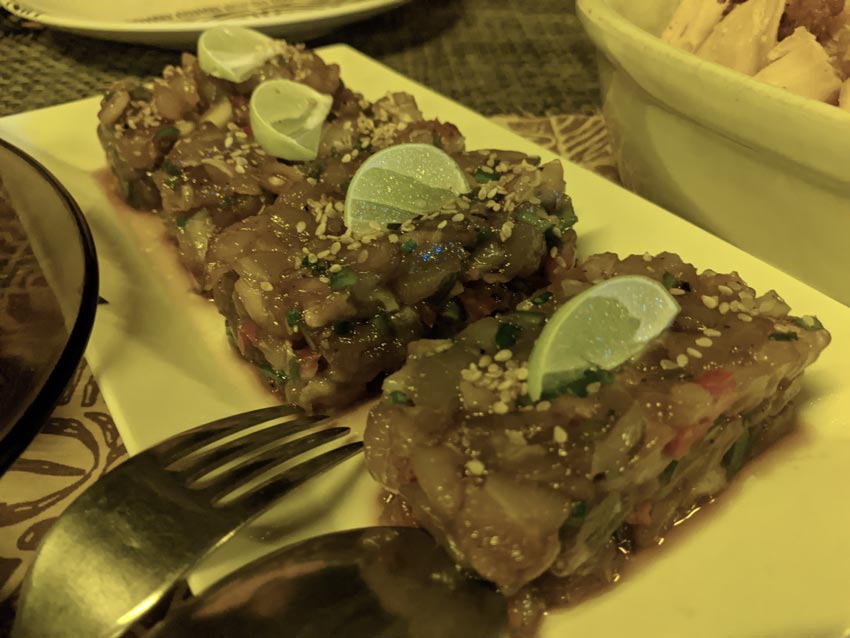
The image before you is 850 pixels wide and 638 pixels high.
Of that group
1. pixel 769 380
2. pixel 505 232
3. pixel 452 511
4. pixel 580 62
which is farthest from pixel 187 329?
pixel 580 62

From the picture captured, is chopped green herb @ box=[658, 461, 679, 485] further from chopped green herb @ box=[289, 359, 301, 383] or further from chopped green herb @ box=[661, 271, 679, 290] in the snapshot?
chopped green herb @ box=[289, 359, 301, 383]

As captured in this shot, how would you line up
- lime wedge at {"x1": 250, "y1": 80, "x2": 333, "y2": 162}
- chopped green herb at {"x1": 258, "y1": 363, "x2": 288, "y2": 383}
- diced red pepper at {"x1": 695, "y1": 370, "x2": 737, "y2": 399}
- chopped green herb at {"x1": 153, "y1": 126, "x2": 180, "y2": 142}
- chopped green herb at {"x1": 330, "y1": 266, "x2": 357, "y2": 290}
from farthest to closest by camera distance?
chopped green herb at {"x1": 153, "y1": 126, "x2": 180, "y2": 142} → lime wedge at {"x1": 250, "y1": 80, "x2": 333, "y2": 162} → chopped green herb at {"x1": 258, "y1": 363, "x2": 288, "y2": 383} → chopped green herb at {"x1": 330, "y1": 266, "x2": 357, "y2": 290} → diced red pepper at {"x1": 695, "y1": 370, "x2": 737, "y2": 399}

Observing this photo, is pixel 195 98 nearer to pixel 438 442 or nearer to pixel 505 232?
pixel 505 232

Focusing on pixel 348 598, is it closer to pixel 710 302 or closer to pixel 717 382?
pixel 717 382

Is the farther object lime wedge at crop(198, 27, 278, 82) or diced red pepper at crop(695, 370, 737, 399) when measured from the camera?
lime wedge at crop(198, 27, 278, 82)

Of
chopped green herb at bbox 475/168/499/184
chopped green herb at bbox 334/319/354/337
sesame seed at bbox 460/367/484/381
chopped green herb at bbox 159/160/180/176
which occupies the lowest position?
chopped green herb at bbox 159/160/180/176

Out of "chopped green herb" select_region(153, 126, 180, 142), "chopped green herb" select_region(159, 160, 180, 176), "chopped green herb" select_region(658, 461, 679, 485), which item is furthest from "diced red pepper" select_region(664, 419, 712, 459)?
"chopped green herb" select_region(153, 126, 180, 142)

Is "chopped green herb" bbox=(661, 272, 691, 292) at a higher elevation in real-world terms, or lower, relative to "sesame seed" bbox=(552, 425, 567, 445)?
higher
